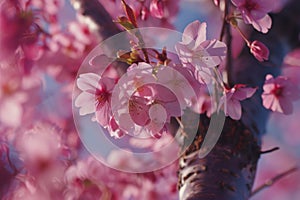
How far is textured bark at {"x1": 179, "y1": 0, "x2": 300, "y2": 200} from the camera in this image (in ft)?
3.59

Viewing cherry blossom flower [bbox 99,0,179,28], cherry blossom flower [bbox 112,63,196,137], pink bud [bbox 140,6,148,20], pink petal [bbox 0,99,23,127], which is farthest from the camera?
pink petal [bbox 0,99,23,127]

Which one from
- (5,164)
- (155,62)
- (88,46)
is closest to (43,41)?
(88,46)

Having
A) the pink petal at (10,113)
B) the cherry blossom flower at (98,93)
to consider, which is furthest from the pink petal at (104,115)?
the pink petal at (10,113)

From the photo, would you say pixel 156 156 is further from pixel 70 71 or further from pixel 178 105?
pixel 178 105

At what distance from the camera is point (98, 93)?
39.2 inches

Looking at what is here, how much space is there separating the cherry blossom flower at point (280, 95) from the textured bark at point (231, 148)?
0.17 feet

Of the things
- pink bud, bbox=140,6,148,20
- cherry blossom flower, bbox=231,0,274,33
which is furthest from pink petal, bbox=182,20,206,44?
pink bud, bbox=140,6,148,20

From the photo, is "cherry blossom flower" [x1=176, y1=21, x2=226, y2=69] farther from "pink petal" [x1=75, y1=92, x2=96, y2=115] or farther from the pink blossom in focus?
"pink petal" [x1=75, y1=92, x2=96, y2=115]

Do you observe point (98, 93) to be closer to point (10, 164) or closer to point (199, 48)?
point (199, 48)

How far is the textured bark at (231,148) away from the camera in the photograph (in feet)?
3.61

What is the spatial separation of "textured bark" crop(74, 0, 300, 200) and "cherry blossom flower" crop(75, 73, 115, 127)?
0.81ft

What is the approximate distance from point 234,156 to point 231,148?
2cm

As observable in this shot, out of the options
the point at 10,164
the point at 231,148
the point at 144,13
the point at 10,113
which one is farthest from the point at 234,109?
the point at 10,113

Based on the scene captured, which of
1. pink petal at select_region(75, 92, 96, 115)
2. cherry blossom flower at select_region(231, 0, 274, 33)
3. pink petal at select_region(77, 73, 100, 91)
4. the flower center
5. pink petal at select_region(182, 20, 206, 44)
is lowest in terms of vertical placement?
pink petal at select_region(75, 92, 96, 115)
